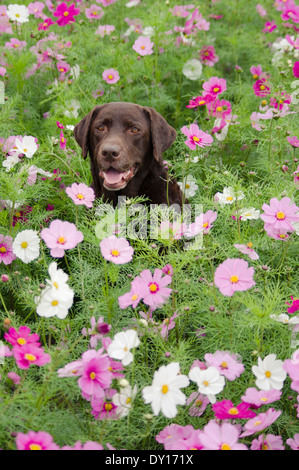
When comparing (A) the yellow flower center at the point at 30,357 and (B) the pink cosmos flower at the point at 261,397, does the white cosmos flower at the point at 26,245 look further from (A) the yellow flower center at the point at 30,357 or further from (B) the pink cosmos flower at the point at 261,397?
(B) the pink cosmos flower at the point at 261,397

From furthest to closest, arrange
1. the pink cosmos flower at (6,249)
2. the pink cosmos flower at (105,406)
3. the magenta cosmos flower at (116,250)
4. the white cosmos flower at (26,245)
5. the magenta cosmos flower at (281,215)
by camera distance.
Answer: the pink cosmos flower at (6,249)
the white cosmos flower at (26,245)
the magenta cosmos flower at (281,215)
the magenta cosmos flower at (116,250)
the pink cosmos flower at (105,406)

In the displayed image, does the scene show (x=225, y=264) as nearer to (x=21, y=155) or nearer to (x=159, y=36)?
(x=21, y=155)

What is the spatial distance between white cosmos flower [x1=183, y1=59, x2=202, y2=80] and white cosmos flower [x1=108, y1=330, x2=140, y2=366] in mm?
3507

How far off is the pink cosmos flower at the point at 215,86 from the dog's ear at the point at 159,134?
0.42m

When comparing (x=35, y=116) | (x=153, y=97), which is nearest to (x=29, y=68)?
(x=35, y=116)

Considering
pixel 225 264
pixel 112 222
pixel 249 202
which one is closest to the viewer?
pixel 225 264

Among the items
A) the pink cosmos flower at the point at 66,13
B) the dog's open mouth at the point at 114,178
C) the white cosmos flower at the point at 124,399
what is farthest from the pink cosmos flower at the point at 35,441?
the pink cosmos flower at the point at 66,13

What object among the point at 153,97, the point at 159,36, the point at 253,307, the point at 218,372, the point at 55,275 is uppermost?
the point at 159,36

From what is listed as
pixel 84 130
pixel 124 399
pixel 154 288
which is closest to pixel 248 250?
pixel 154 288

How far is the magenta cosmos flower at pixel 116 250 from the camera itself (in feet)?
6.94

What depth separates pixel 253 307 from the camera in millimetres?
2139

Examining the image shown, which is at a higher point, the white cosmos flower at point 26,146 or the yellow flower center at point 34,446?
the white cosmos flower at point 26,146

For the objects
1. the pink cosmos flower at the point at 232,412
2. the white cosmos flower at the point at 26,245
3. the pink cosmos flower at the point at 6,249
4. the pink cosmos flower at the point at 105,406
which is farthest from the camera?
the pink cosmos flower at the point at 6,249

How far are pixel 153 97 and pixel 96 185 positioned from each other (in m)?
1.46
